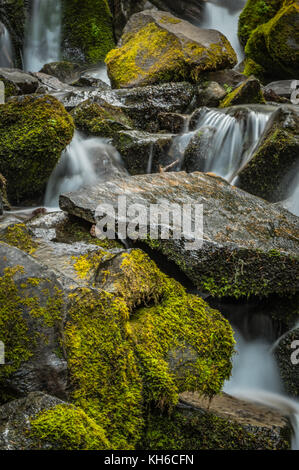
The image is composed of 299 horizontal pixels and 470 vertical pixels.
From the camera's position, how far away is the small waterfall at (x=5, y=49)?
1223cm

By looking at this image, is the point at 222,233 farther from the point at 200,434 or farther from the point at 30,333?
the point at 30,333

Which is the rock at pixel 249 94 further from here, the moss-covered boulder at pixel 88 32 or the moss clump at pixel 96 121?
the moss-covered boulder at pixel 88 32

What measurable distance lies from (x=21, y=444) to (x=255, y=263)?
2.52 metres

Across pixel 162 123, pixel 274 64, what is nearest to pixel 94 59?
pixel 274 64

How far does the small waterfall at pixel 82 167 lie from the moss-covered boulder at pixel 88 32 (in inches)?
391

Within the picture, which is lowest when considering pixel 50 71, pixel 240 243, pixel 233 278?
pixel 233 278

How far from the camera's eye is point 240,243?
3764mm

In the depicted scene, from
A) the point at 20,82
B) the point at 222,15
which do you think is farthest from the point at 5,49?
the point at 222,15

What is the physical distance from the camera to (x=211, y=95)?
8.72 meters

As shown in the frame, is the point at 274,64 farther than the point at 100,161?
Yes

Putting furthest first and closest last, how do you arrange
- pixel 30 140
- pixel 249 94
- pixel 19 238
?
pixel 249 94, pixel 30 140, pixel 19 238

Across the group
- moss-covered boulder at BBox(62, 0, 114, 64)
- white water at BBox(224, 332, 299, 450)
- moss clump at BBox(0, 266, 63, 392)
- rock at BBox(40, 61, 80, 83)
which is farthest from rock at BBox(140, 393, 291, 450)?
moss-covered boulder at BBox(62, 0, 114, 64)

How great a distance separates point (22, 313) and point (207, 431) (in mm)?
1333
